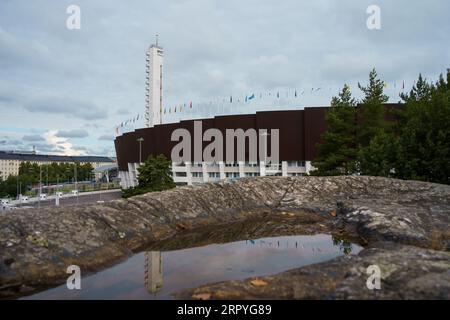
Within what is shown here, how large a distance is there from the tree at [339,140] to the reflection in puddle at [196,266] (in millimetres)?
21348

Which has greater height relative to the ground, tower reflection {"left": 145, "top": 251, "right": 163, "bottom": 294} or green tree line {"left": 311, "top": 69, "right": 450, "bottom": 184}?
green tree line {"left": 311, "top": 69, "right": 450, "bottom": 184}

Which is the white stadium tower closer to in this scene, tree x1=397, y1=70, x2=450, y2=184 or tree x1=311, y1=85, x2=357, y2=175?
tree x1=311, y1=85, x2=357, y2=175

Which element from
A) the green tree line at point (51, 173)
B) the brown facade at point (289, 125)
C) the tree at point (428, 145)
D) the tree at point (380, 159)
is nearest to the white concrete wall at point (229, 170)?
the brown facade at point (289, 125)

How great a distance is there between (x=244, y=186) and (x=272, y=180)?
70 cm

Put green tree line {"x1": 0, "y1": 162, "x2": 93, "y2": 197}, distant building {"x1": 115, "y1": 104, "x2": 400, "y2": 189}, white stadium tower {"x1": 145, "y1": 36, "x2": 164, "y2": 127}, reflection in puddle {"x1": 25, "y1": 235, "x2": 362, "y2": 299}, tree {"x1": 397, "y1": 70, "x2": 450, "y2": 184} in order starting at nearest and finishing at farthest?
reflection in puddle {"x1": 25, "y1": 235, "x2": 362, "y2": 299}, tree {"x1": 397, "y1": 70, "x2": 450, "y2": 184}, distant building {"x1": 115, "y1": 104, "x2": 400, "y2": 189}, white stadium tower {"x1": 145, "y1": 36, "x2": 164, "y2": 127}, green tree line {"x1": 0, "y1": 162, "x2": 93, "y2": 197}

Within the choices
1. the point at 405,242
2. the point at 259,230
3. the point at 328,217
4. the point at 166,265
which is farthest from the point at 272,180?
the point at 166,265

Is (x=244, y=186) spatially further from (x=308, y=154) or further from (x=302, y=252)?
(x=308, y=154)

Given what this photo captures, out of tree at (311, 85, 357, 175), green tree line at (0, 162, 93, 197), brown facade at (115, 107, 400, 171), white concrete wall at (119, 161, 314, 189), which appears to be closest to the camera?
tree at (311, 85, 357, 175)

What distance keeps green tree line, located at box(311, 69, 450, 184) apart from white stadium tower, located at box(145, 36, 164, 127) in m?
79.8

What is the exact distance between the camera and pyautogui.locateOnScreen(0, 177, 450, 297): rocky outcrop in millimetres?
2365

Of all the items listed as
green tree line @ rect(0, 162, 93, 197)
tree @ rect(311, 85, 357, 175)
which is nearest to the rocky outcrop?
tree @ rect(311, 85, 357, 175)

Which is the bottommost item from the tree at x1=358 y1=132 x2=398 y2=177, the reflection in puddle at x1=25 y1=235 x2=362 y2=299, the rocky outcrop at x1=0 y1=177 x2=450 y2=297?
the reflection in puddle at x1=25 y1=235 x2=362 y2=299

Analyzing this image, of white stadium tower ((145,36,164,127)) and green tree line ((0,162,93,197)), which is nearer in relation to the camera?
white stadium tower ((145,36,164,127))

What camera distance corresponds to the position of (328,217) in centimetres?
432
